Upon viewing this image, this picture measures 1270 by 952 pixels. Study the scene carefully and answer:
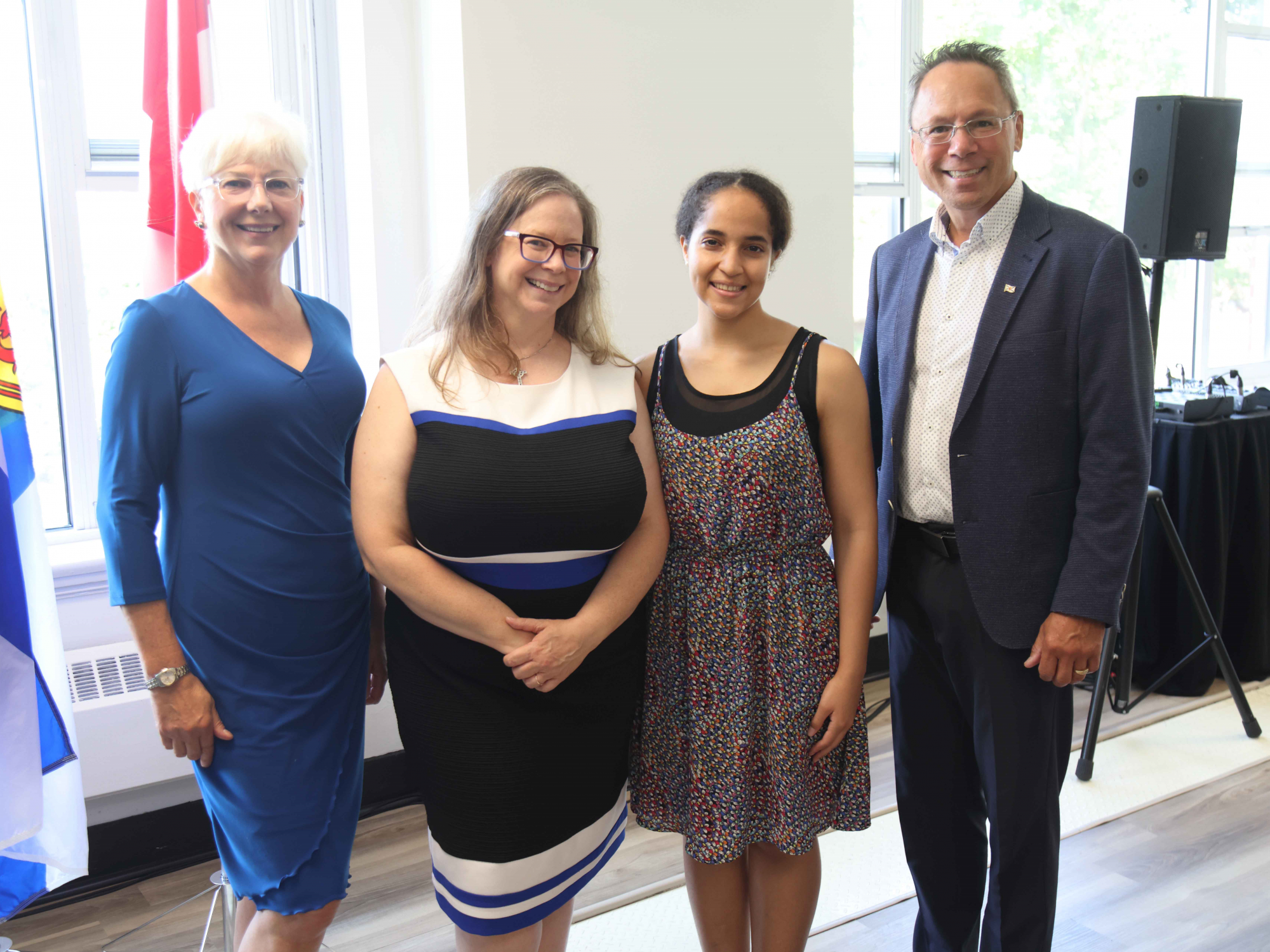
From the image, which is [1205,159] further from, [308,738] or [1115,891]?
[308,738]

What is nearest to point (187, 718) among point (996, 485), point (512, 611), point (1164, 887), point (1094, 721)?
point (512, 611)

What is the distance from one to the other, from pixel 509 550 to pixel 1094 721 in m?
2.32

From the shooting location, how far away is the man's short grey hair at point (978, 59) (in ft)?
5.78

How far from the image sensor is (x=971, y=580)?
69.3 inches

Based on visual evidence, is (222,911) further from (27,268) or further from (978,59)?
(978,59)

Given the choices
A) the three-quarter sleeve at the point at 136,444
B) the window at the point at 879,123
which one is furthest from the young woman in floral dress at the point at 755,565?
the window at the point at 879,123

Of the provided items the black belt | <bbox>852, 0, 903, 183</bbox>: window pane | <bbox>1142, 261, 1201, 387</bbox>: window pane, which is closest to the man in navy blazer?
the black belt

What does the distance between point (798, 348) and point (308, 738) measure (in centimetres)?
104

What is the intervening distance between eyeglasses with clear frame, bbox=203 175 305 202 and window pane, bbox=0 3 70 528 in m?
1.32

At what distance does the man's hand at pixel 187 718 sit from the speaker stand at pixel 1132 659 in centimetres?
252

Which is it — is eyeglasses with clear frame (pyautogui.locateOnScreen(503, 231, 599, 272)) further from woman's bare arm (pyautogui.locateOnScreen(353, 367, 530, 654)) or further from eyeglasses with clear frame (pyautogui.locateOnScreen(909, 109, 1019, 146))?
eyeglasses with clear frame (pyautogui.locateOnScreen(909, 109, 1019, 146))

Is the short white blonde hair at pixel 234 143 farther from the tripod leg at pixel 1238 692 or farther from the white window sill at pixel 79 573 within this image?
the tripod leg at pixel 1238 692

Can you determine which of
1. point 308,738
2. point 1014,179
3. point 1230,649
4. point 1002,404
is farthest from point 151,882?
point 1230,649

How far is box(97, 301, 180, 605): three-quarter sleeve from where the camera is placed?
1.47 meters
